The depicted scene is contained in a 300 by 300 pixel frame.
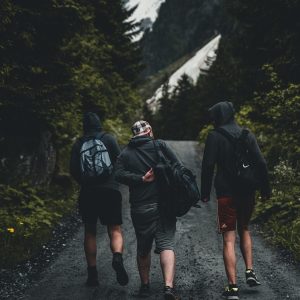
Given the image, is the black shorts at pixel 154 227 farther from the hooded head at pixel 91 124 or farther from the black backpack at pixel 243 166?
the hooded head at pixel 91 124

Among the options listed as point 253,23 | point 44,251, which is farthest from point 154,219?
point 253,23

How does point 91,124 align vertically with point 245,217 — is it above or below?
above

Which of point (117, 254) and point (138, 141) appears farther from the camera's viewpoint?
point (117, 254)

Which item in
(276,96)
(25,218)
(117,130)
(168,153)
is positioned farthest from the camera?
(117,130)

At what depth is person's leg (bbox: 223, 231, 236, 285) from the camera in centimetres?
531

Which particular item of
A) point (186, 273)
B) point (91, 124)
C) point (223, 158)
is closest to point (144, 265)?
point (186, 273)

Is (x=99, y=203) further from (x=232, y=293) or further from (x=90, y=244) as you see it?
(x=232, y=293)

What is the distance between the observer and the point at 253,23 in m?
14.6

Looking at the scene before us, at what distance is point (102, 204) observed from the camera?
233 inches

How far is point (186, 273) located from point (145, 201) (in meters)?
1.51

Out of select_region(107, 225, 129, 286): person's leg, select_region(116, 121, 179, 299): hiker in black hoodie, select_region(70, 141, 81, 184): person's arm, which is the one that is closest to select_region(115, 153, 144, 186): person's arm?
select_region(116, 121, 179, 299): hiker in black hoodie

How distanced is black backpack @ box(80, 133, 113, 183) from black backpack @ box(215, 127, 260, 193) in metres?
1.48

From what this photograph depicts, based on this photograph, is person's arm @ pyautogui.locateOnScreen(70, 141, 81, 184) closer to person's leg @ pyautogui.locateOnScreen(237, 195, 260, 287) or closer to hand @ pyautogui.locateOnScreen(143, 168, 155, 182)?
hand @ pyautogui.locateOnScreen(143, 168, 155, 182)

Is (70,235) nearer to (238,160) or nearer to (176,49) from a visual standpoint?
(238,160)
